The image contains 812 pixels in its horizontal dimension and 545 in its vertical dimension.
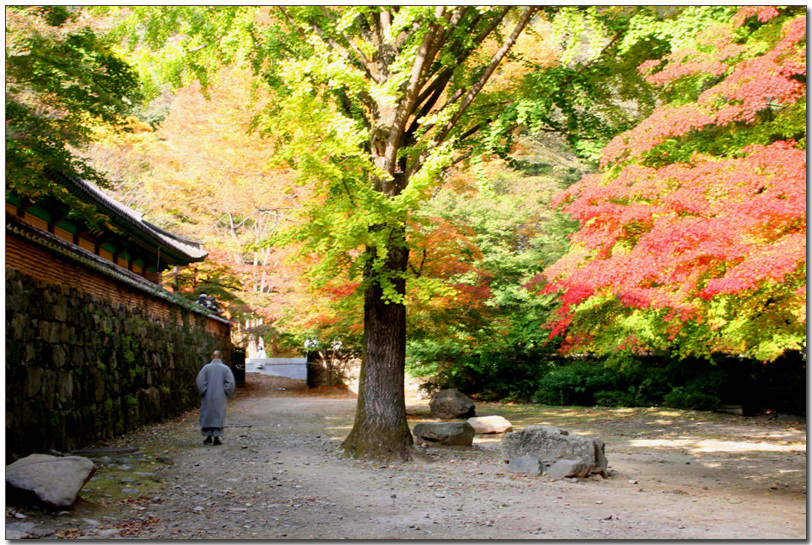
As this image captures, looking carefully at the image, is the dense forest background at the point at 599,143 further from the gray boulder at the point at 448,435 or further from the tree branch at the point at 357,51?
the gray boulder at the point at 448,435

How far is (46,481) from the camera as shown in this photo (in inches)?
182

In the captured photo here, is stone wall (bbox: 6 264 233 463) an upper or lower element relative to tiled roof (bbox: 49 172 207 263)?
lower

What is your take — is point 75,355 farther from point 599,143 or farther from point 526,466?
point 599,143

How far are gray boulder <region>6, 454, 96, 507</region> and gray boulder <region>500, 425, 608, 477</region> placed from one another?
5030 mm

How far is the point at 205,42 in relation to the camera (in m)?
8.80

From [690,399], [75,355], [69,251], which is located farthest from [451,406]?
[69,251]

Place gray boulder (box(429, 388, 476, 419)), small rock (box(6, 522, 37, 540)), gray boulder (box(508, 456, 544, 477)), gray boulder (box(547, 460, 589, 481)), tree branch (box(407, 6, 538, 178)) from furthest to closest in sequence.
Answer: gray boulder (box(429, 388, 476, 419))
tree branch (box(407, 6, 538, 178))
gray boulder (box(508, 456, 544, 477))
gray boulder (box(547, 460, 589, 481))
small rock (box(6, 522, 37, 540))

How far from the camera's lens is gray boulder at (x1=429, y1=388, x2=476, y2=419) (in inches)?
579

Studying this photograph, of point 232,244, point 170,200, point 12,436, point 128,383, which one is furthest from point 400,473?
point 170,200

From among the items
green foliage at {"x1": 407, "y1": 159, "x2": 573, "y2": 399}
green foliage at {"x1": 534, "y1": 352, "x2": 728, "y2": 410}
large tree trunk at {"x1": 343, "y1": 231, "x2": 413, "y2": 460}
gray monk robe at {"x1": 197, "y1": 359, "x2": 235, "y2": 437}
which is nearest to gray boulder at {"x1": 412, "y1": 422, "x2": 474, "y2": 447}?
large tree trunk at {"x1": 343, "y1": 231, "x2": 413, "y2": 460}

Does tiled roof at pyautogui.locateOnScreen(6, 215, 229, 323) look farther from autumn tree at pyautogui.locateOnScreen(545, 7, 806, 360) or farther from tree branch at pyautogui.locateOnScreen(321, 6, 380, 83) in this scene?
autumn tree at pyautogui.locateOnScreen(545, 7, 806, 360)

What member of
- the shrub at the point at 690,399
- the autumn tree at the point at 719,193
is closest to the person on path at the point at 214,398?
the autumn tree at the point at 719,193

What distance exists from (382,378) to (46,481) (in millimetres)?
4364

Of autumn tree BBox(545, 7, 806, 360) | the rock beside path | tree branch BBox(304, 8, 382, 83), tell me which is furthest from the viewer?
the rock beside path
